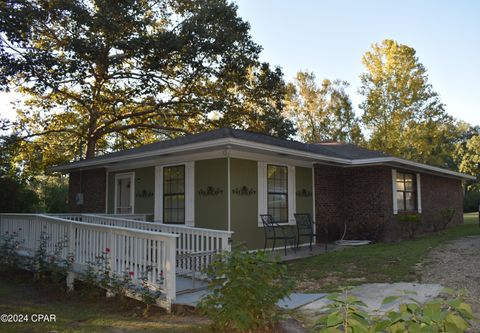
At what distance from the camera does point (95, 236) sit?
6.59 metres

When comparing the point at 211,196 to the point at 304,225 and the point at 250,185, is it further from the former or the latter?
the point at 304,225

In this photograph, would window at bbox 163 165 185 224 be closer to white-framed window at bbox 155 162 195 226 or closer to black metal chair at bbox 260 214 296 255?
white-framed window at bbox 155 162 195 226

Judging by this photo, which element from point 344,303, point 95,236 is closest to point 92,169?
point 95,236

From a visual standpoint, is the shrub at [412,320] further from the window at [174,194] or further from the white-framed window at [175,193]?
the window at [174,194]

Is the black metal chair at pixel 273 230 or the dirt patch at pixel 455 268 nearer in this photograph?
the dirt patch at pixel 455 268

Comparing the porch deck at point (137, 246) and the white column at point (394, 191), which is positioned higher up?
the white column at point (394, 191)

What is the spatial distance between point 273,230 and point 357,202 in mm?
3647

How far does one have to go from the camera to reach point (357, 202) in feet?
40.7

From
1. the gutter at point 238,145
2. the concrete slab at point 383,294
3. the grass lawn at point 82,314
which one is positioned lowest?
the grass lawn at point 82,314

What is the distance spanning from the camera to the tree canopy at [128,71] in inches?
618

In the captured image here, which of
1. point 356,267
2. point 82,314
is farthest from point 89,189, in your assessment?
point 356,267

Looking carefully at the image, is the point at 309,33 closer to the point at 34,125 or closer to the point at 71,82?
the point at 71,82

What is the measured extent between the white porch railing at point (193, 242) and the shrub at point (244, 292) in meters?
1.43

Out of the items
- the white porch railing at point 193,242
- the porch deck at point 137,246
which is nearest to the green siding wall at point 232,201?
the white porch railing at point 193,242
